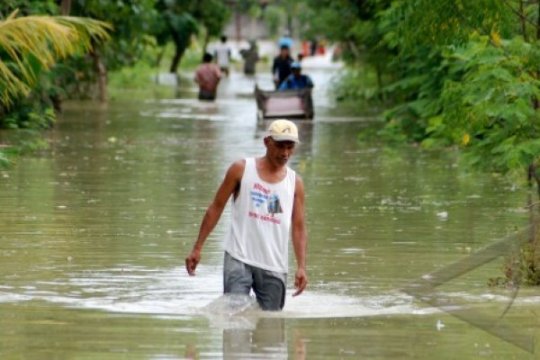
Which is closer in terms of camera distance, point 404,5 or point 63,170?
point 404,5

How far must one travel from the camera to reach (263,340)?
383 inches

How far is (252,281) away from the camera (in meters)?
10.3

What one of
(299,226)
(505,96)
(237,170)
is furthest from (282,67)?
(237,170)

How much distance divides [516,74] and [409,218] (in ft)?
6.14

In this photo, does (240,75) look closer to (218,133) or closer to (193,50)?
(193,50)

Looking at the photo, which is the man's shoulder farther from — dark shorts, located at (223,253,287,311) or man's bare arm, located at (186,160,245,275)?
dark shorts, located at (223,253,287,311)

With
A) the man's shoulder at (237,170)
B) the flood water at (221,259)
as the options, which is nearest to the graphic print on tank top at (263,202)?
the man's shoulder at (237,170)

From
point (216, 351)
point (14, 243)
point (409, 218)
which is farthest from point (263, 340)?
point (409, 218)

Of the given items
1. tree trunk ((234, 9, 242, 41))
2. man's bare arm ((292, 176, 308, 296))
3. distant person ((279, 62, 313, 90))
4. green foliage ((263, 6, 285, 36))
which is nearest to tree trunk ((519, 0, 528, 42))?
man's bare arm ((292, 176, 308, 296))

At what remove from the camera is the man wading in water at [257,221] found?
10.2 m

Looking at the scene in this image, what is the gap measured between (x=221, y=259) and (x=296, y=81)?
68.7ft

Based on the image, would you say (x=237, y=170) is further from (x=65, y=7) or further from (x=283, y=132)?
(x=65, y=7)

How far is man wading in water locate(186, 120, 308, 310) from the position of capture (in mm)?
10195

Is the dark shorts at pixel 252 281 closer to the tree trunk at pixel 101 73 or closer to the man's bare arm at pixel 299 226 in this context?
the man's bare arm at pixel 299 226
